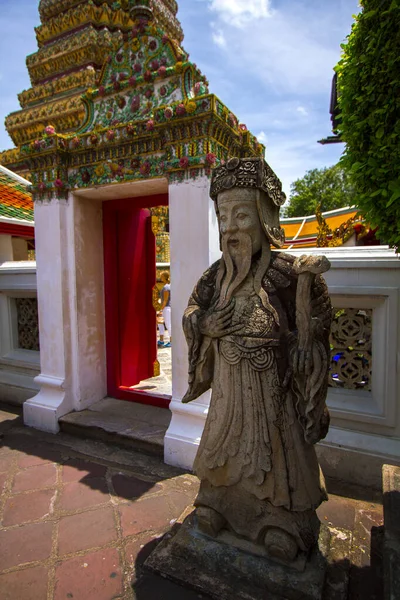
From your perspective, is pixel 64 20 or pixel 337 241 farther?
pixel 64 20

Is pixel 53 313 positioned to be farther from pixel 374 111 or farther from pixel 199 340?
pixel 374 111

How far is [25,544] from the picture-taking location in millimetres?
2816

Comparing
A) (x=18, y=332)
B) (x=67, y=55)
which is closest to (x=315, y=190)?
(x=67, y=55)

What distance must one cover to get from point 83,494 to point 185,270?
95.8 inches

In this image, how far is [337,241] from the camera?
8.00 m

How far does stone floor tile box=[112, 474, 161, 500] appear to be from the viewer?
11.2ft

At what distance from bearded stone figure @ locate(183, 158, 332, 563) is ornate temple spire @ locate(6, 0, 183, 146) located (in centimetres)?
899

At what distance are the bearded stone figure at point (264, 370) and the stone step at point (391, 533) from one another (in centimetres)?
42

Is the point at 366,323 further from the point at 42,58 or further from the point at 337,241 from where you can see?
the point at 42,58

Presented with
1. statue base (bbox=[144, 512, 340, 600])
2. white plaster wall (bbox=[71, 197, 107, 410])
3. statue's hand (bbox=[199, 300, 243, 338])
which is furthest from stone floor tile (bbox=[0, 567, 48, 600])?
white plaster wall (bbox=[71, 197, 107, 410])

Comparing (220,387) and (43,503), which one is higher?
(220,387)

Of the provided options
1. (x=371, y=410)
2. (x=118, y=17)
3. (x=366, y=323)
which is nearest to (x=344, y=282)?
(x=366, y=323)

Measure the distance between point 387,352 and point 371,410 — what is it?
60cm

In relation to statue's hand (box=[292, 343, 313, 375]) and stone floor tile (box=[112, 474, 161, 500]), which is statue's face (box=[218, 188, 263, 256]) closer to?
statue's hand (box=[292, 343, 313, 375])
